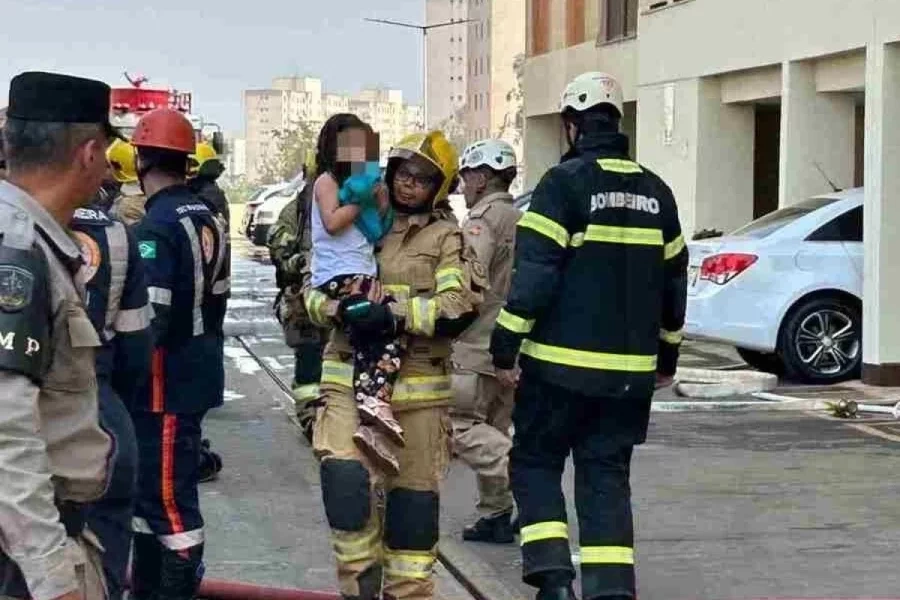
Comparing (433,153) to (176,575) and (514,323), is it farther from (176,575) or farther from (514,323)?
(176,575)

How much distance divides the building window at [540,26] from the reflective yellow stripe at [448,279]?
69.2ft

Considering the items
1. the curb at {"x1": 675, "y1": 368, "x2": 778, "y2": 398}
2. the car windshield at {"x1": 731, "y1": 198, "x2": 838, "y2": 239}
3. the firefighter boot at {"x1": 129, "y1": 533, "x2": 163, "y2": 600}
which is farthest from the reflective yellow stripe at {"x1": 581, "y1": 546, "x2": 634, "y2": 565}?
the car windshield at {"x1": 731, "y1": 198, "x2": 838, "y2": 239}

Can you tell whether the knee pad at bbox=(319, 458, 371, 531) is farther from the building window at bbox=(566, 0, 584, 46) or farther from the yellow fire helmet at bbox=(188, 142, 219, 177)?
the building window at bbox=(566, 0, 584, 46)

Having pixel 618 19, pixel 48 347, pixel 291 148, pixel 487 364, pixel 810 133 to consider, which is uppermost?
pixel 291 148

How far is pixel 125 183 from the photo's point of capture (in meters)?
7.86

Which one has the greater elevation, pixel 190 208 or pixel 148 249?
pixel 190 208

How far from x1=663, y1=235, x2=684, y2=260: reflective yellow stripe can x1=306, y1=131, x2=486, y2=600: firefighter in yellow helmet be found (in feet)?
2.34

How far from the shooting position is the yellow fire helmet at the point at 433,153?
6137mm

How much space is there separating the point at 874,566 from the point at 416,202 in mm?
2740

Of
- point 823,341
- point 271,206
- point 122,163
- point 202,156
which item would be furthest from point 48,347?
point 271,206

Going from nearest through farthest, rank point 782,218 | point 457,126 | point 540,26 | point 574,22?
point 782,218 → point 574,22 → point 540,26 → point 457,126

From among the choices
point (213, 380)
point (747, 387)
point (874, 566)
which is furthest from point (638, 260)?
point (747, 387)

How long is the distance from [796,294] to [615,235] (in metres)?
8.04

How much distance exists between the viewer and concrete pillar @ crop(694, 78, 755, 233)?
1895cm
